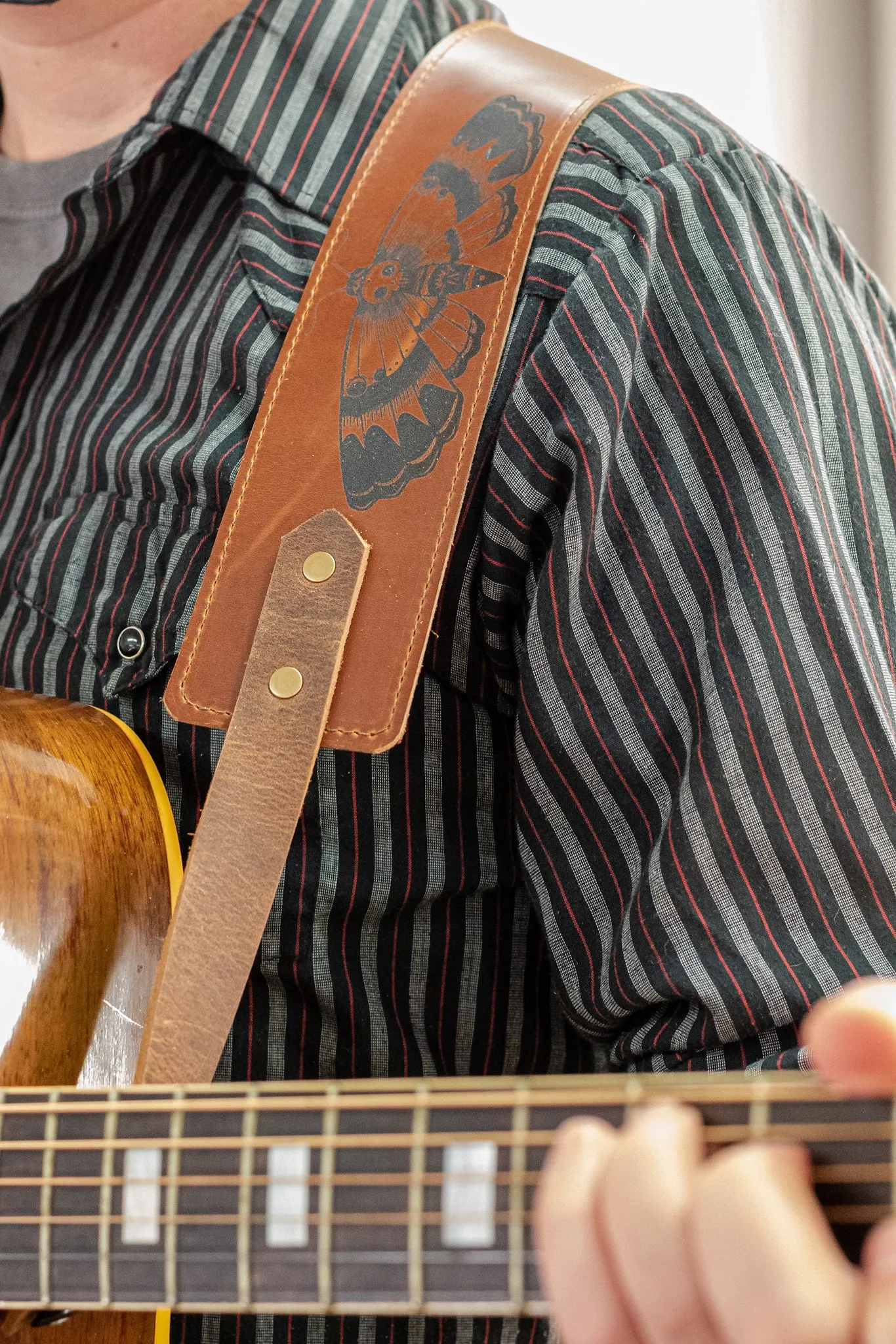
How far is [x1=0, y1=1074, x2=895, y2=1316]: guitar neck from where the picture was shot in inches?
14.5

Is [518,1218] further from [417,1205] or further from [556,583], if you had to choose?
[556,583]

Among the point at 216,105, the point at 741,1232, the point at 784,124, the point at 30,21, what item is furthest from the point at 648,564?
the point at 784,124

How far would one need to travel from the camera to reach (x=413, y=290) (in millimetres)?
665

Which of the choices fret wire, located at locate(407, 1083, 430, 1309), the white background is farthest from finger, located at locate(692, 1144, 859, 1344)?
the white background

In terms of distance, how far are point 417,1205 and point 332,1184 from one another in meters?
0.04

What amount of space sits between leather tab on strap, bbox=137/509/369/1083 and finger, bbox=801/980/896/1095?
1.05 feet

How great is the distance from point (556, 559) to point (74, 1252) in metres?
0.39

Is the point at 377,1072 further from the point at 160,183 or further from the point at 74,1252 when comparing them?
the point at 160,183

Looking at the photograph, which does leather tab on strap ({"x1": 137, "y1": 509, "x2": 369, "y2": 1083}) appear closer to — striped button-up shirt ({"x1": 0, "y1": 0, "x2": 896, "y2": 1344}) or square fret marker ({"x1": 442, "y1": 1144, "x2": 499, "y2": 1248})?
striped button-up shirt ({"x1": 0, "y1": 0, "x2": 896, "y2": 1344})

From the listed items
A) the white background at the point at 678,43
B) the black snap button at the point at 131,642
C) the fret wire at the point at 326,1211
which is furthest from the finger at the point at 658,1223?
the white background at the point at 678,43

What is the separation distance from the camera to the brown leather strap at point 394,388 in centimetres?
63

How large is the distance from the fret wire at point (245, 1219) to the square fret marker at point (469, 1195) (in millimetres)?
81

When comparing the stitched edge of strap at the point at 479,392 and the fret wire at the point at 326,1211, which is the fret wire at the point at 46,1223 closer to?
the fret wire at the point at 326,1211

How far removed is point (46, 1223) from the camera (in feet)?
1.63
